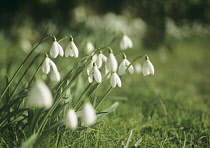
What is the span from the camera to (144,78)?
462 centimetres

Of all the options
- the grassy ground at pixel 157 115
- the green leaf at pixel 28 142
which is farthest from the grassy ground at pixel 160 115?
the green leaf at pixel 28 142

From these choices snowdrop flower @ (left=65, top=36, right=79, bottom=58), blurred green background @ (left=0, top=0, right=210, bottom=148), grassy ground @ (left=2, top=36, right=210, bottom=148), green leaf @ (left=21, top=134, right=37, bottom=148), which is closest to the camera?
green leaf @ (left=21, top=134, right=37, bottom=148)

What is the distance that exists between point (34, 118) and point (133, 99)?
190 centimetres

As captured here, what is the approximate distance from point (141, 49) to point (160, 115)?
3.97 meters

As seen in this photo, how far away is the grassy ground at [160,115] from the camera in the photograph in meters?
2.04

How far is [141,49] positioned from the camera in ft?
21.8

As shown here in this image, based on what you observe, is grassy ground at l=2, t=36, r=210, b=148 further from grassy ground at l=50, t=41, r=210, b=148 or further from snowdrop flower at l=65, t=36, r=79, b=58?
snowdrop flower at l=65, t=36, r=79, b=58

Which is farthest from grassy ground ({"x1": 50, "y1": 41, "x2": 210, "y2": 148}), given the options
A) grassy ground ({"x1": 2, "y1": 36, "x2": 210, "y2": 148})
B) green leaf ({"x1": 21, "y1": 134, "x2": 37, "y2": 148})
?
green leaf ({"x1": 21, "y1": 134, "x2": 37, "y2": 148})

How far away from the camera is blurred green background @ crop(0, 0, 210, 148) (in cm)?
251

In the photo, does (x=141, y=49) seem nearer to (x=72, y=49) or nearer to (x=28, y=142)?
(x=72, y=49)

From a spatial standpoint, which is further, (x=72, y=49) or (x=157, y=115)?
(x=157, y=115)

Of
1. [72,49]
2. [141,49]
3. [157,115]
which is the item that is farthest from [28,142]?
[141,49]

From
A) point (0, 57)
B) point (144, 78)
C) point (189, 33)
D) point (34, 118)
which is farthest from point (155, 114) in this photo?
point (189, 33)

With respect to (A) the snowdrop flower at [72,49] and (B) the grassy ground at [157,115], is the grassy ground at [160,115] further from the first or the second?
(A) the snowdrop flower at [72,49]
